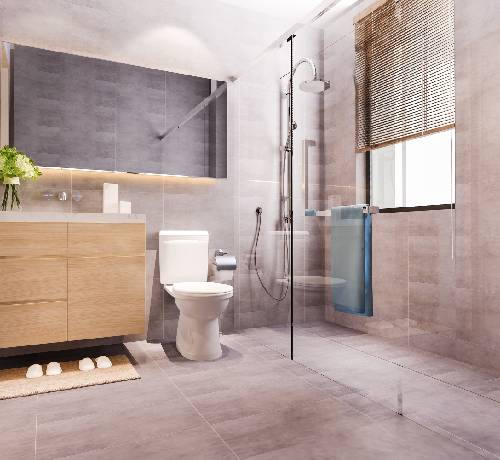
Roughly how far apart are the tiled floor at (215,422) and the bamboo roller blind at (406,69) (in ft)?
4.03

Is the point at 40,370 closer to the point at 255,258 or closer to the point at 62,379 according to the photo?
the point at 62,379

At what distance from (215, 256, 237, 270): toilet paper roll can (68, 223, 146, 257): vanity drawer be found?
624mm

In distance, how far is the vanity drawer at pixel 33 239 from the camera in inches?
91.7

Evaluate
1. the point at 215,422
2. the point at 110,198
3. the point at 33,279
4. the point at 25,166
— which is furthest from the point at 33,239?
the point at 215,422

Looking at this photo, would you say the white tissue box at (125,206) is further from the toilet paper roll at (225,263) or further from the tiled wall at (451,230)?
the tiled wall at (451,230)

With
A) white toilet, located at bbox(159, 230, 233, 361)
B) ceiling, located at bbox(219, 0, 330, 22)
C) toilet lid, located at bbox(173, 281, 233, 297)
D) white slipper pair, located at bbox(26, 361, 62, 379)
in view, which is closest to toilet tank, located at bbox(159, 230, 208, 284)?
white toilet, located at bbox(159, 230, 233, 361)

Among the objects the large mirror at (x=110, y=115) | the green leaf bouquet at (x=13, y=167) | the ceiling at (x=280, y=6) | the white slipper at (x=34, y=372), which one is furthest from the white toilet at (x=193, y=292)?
the ceiling at (x=280, y=6)

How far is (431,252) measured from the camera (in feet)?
6.48

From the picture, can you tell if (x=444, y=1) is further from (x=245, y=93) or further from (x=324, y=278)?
(x=245, y=93)

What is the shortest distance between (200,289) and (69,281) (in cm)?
75

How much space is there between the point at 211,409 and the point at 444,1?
6.70 feet

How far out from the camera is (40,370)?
2391 millimetres

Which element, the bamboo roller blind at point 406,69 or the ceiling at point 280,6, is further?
the ceiling at point 280,6

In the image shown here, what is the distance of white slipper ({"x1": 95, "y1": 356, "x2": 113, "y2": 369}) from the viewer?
2480 millimetres
